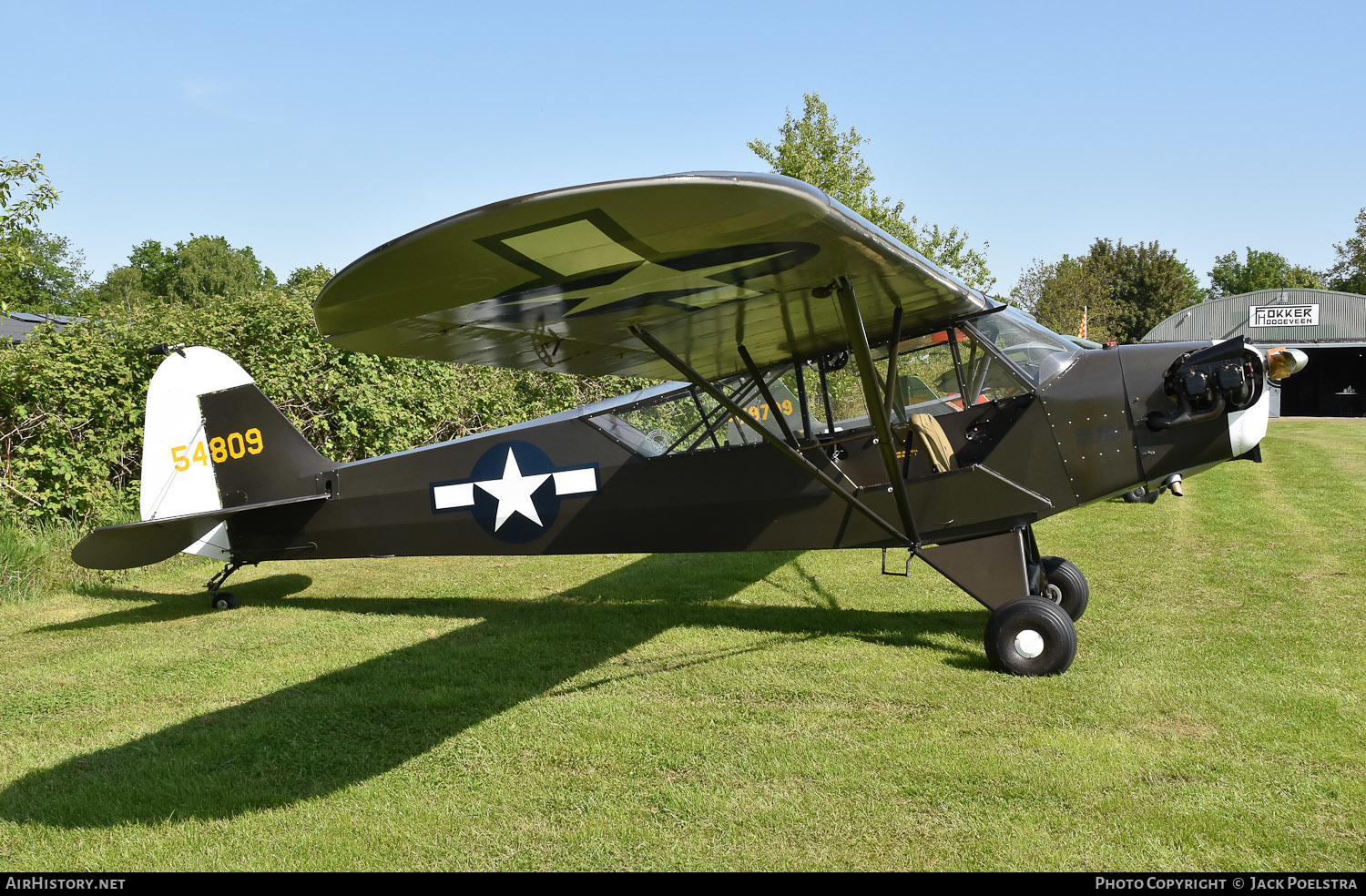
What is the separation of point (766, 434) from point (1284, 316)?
1646 inches

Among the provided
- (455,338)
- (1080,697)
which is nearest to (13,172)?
(455,338)

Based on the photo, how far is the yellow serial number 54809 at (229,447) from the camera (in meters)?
7.15

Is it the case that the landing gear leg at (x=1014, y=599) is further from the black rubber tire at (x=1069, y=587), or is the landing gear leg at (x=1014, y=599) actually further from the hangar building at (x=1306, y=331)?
the hangar building at (x=1306, y=331)

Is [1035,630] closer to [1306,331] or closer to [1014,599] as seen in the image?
[1014,599]

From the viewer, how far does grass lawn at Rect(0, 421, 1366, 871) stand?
3.12 m

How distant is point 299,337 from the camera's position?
9.99 metres

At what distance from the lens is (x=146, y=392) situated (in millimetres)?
8781

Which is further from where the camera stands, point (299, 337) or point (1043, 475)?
point (299, 337)

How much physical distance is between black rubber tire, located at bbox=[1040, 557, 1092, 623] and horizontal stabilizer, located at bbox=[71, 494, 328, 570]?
17.6ft

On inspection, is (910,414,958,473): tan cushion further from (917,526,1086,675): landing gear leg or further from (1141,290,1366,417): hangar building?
(1141,290,1366,417): hangar building

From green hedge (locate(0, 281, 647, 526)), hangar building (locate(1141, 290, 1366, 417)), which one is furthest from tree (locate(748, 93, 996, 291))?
hangar building (locate(1141, 290, 1366, 417))

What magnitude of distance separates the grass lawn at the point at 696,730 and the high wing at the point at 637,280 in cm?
187

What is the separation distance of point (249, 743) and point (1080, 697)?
156 inches
